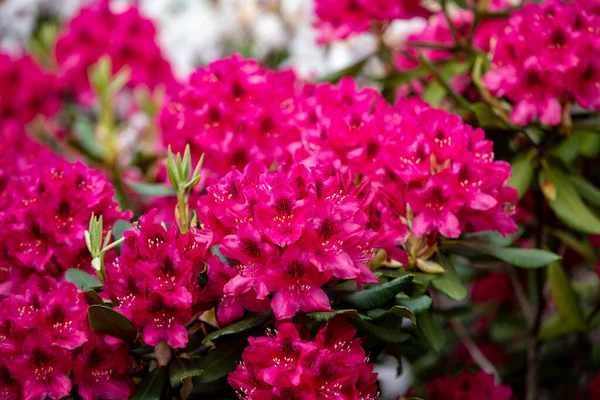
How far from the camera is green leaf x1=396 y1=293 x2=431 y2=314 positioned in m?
1.00

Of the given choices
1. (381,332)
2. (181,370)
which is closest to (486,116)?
(381,332)

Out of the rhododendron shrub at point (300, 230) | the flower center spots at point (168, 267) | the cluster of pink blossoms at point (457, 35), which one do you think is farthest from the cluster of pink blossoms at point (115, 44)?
the flower center spots at point (168, 267)

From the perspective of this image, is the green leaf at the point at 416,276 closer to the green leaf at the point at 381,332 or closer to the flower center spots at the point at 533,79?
the green leaf at the point at 381,332

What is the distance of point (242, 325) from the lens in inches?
37.3

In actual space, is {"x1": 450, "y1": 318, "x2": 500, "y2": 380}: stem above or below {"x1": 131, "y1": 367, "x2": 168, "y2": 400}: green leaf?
below

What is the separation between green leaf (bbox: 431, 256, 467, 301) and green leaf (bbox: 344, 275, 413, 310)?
130 millimetres

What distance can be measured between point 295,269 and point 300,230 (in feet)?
0.19

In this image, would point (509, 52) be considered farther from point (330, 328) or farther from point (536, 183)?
point (330, 328)

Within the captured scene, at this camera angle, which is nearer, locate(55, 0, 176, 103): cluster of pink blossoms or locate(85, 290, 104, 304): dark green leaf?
locate(85, 290, 104, 304): dark green leaf

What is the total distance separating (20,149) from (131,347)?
76 centimetres

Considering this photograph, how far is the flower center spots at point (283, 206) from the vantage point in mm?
902

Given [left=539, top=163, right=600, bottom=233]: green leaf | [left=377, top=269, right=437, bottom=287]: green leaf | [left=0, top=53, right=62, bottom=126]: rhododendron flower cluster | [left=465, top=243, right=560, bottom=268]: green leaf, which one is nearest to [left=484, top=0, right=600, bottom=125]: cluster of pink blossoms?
[left=539, top=163, right=600, bottom=233]: green leaf

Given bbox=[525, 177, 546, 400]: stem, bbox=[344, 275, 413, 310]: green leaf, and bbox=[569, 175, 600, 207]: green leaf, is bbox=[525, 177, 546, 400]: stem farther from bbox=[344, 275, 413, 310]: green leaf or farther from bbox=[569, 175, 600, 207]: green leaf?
bbox=[344, 275, 413, 310]: green leaf

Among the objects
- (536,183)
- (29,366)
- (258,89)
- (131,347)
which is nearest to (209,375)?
(131,347)
